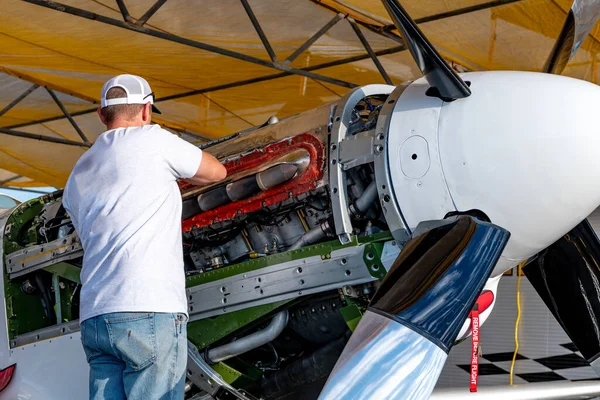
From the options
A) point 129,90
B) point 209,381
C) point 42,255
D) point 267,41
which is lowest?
point 209,381

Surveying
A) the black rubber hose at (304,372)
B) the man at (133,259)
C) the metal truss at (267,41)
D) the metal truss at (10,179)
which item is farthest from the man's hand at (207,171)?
the metal truss at (10,179)

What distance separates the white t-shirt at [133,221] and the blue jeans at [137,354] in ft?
0.16

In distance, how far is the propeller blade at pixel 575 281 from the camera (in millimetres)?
4324

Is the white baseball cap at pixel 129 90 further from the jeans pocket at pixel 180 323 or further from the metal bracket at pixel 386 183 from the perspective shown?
the metal bracket at pixel 386 183

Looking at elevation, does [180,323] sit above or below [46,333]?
above

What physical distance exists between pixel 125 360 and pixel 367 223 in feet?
4.45

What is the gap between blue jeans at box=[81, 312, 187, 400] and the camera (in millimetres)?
3162

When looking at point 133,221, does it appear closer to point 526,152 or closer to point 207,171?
point 207,171

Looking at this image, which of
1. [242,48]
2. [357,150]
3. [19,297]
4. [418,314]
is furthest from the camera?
[242,48]

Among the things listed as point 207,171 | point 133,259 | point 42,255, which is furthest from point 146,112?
point 42,255

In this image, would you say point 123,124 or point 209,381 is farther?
point 209,381

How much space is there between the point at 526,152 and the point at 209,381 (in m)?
2.12

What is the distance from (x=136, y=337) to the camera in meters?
3.15

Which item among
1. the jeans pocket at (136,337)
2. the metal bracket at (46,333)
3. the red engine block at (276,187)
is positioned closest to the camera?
the jeans pocket at (136,337)
